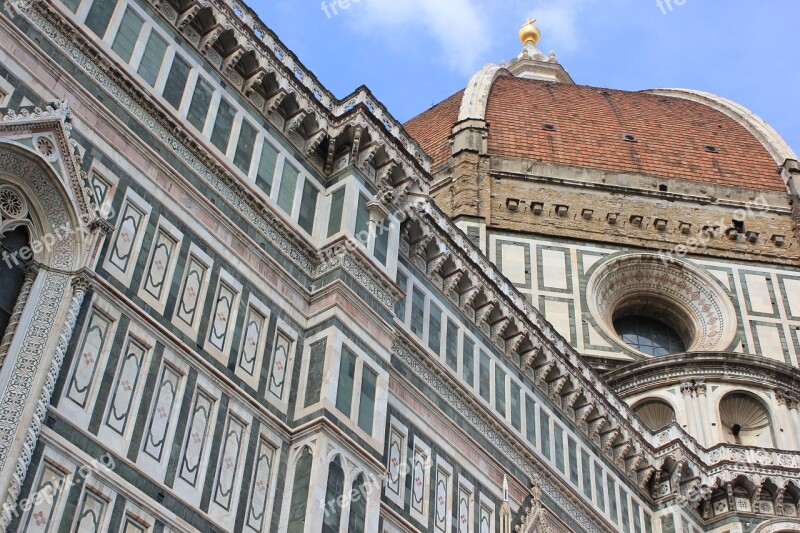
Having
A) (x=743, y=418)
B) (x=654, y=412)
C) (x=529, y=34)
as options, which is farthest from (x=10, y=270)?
(x=529, y=34)

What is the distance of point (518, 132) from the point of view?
47688mm

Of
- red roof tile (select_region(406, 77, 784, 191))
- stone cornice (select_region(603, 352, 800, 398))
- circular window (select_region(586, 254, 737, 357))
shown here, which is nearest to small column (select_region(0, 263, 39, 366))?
stone cornice (select_region(603, 352, 800, 398))

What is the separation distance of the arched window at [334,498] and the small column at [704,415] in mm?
17019

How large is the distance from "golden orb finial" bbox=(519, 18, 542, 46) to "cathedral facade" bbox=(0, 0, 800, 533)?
158 feet

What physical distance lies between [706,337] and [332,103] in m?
20.6

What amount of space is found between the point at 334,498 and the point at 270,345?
2.53 metres

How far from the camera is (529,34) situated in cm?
7806

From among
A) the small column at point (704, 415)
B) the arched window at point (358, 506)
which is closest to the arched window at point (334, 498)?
the arched window at point (358, 506)

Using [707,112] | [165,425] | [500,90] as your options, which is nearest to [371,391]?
[165,425]

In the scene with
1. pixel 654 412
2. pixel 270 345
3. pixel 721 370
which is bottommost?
pixel 270 345

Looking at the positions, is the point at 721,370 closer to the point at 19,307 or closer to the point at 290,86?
the point at 290,86

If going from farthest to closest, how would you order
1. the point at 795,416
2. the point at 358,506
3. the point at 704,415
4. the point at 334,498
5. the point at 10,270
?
the point at 795,416, the point at 704,415, the point at 358,506, the point at 334,498, the point at 10,270

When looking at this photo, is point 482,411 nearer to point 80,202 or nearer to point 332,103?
point 332,103

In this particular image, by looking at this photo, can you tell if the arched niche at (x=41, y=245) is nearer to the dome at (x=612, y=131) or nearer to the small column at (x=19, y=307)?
the small column at (x=19, y=307)
